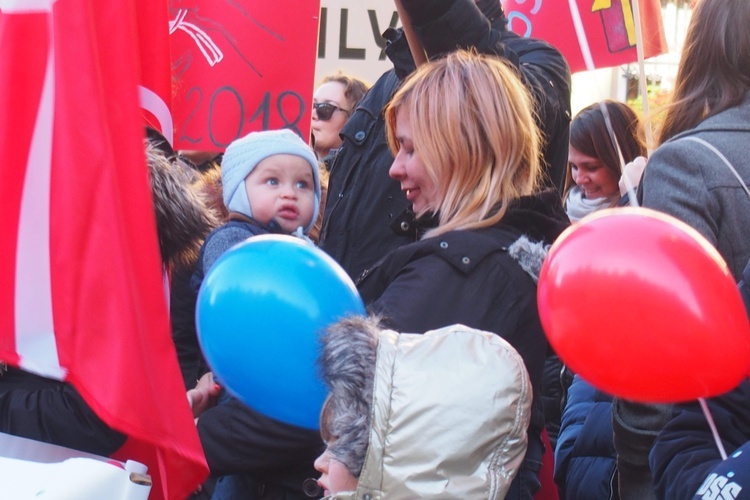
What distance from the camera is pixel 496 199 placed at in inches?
86.6

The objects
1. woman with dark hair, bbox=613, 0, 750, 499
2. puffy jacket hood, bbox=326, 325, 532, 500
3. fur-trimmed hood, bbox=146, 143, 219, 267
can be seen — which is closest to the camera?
puffy jacket hood, bbox=326, 325, 532, 500

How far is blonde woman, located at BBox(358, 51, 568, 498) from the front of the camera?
2029 millimetres

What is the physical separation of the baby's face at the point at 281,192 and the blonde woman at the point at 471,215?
0.74 m

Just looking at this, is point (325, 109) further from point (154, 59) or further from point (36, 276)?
point (36, 276)

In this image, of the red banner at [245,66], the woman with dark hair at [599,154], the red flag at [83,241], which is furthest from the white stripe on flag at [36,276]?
the woman with dark hair at [599,154]

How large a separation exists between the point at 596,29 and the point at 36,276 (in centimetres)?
277

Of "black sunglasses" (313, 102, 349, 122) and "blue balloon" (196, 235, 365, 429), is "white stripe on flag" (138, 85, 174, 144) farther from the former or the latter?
"black sunglasses" (313, 102, 349, 122)

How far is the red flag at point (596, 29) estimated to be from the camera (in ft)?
13.6

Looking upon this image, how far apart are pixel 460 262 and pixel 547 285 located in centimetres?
47

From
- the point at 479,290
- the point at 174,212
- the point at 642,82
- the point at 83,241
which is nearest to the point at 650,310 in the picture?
the point at 479,290

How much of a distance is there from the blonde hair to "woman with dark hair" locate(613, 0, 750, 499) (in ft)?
0.92

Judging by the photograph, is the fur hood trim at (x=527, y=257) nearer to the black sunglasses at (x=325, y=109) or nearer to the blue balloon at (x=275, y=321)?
the blue balloon at (x=275, y=321)

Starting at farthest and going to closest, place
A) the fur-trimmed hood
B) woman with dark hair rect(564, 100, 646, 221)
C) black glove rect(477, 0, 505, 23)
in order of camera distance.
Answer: woman with dark hair rect(564, 100, 646, 221)
black glove rect(477, 0, 505, 23)
the fur-trimmed hood

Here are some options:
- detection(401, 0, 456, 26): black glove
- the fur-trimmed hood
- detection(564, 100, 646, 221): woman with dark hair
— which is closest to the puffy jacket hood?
the fur-trimmed hood
